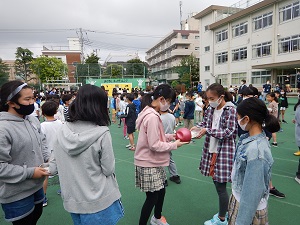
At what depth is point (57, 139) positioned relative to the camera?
1.69 meters

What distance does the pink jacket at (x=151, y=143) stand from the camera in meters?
2.30

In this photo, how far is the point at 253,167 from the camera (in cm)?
150

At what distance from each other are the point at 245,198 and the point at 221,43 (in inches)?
1256

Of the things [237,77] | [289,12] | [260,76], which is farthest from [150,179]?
[237,77]

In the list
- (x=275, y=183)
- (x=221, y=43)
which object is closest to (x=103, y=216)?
(x=275, y=183)

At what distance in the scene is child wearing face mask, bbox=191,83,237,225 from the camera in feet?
8.48

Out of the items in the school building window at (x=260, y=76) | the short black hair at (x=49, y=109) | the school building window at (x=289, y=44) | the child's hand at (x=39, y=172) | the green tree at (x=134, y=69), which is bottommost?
the child's hand at (x=39, y=172)

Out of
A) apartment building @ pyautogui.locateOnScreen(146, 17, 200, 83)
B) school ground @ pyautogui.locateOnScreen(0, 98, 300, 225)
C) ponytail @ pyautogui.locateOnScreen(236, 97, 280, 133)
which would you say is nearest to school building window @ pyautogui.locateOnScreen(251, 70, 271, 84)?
apartment building @ pyautogui.locateOnScreen(146, 17, 200, 83)

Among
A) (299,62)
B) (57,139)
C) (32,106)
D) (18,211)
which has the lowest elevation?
(18,211)

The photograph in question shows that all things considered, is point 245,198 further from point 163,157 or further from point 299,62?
point 299,62

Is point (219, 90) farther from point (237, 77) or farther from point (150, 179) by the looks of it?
point (237, 77)

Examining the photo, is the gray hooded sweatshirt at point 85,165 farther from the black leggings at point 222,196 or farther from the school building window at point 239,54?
the school building window at point 239,54

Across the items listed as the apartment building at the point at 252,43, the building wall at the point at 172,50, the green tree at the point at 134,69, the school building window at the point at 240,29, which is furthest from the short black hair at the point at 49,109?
the building wall at the point at 172,50

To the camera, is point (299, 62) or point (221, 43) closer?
point (299, 62)
